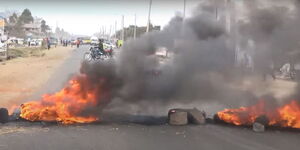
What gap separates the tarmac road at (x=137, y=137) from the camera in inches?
299

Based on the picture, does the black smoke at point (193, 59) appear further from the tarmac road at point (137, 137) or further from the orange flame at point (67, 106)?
the tarmac road at point (137, 137)

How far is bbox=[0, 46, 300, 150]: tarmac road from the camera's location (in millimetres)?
7602

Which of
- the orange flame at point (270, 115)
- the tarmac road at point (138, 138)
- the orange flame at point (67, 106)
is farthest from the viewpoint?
the orange flame at point (270, 115)

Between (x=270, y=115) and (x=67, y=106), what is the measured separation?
5.07 metres

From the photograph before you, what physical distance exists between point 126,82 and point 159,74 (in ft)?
4.45

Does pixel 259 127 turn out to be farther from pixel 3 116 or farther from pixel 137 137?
pixel 3 116

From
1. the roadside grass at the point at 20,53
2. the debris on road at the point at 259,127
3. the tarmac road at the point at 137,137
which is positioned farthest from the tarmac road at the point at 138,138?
the roadside grass at the point at 20,53

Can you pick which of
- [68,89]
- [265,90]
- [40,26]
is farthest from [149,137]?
[40,26]

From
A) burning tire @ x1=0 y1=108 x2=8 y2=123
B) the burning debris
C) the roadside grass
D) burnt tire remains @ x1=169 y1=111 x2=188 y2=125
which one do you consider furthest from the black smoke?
the roadside grass

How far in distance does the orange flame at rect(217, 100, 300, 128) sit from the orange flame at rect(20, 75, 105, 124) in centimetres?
340

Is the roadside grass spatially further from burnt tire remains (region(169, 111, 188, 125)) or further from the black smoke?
burnt tire remains (region(169, 111, 188, 125))

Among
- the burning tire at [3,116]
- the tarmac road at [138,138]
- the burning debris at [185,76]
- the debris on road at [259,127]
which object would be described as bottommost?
the tarmac road at [138,138]

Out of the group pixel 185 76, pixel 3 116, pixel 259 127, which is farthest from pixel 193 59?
pixel 3 116

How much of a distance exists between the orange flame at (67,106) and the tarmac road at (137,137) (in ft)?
1.32
